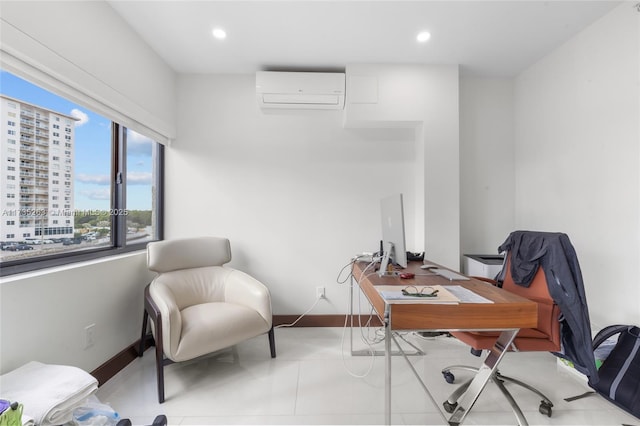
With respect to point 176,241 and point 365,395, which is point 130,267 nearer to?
point 176,241

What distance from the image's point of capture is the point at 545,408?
1.54 meters

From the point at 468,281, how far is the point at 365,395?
99cm

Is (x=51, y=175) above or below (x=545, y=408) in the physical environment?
above

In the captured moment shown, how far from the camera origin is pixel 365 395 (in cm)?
171

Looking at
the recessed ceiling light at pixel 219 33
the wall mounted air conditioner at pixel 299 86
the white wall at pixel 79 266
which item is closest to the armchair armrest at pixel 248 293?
the white wall at pixel 79 266

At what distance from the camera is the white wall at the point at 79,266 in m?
1.30

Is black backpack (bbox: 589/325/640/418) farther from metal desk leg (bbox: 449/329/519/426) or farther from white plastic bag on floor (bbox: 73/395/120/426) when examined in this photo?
white plastic bag on floor (bbox: 73/395/120/426)

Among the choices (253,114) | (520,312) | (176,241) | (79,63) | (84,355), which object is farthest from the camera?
(253,114)

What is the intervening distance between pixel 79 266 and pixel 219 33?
1.99 meters

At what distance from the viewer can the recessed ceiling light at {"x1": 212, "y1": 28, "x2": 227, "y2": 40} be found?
2.09 m

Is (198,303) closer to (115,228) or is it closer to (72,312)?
(72,312)

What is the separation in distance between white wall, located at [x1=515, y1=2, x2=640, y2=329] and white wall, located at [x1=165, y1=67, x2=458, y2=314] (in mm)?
1161

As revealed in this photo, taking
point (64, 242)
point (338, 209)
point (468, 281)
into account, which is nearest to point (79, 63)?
point (64, 242)

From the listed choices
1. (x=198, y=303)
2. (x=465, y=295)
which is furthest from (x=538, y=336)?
(x=198, y=303)
